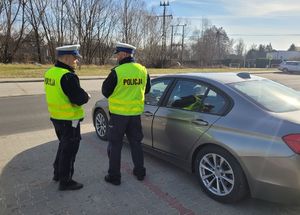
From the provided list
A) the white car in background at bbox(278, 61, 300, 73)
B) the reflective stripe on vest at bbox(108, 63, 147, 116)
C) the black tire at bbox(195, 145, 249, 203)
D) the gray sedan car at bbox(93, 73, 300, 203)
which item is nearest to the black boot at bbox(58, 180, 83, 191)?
the reflective stripe on vest at bbox(108, 63, 147, 116)

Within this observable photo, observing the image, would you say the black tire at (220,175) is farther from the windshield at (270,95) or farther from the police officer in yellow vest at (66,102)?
Result: the police officer in yellow vest at (66,102)

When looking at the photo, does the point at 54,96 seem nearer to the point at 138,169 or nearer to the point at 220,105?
the point at 138,169

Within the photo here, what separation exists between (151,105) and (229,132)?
1535 mm

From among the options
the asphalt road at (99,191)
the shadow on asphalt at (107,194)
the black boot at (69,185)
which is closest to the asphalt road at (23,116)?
the asphalt road at (99,191)

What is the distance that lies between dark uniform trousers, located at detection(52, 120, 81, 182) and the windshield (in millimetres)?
2030

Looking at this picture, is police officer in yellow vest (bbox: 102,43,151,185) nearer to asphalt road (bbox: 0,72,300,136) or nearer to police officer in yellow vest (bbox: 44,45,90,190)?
police officer in yellow vest (bbox: 44,45,90,190)

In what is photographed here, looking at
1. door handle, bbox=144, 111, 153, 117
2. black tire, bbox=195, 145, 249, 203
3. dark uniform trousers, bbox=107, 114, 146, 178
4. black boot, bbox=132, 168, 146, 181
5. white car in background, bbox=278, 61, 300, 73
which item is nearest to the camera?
black tire, bbox=195, 145, 249, 203

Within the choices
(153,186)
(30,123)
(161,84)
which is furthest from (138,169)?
(30,123)

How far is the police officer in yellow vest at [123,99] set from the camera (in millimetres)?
3766

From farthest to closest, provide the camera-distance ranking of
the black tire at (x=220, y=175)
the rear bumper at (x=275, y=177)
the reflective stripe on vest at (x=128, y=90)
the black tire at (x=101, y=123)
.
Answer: the black tire at (x=101, y=123) → the reflective stripe on vest at (x=128, y=90) → the black tire at (x=220, y=175) → the rear bumper at (x=275, y=177)

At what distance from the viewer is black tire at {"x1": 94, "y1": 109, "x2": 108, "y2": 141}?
18.8ft

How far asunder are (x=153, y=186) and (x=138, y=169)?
0.32 meters

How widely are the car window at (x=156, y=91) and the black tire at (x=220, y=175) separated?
1.19 meters

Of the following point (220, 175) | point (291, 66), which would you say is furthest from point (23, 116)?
point (291, 66)
